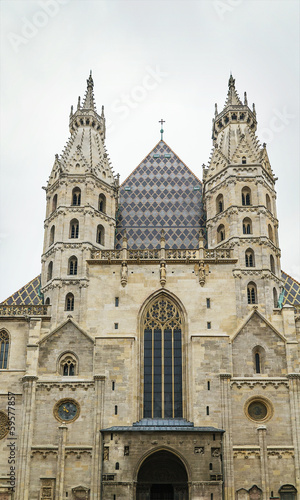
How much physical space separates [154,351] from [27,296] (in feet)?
29.0

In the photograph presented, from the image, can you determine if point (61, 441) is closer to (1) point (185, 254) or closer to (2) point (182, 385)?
(2) point (182, 385)

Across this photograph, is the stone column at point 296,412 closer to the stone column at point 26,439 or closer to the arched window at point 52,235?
the stone column at point 26,439

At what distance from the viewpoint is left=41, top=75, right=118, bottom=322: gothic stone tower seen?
111ft

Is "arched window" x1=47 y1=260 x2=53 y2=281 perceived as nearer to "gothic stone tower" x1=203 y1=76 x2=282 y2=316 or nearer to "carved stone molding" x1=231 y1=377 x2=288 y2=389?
"gothic stone tower" x1=203 y1=76 x2=282 y2=316

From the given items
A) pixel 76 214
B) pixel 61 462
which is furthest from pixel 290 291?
pixel 61 462

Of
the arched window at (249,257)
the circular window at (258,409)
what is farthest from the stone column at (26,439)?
the arched window at (249,257)

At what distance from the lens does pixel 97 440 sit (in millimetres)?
29938

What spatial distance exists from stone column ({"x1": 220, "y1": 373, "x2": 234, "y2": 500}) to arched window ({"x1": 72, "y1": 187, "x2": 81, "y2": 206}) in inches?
560

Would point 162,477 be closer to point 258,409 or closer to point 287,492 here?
point 258,409

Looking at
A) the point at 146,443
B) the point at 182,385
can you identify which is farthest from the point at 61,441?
the point at 182,385

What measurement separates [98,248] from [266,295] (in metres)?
10.5

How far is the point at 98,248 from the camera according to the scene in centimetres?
3562

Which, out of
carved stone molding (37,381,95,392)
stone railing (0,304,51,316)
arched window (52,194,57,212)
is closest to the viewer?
carved stone molding (37,381,95,392)

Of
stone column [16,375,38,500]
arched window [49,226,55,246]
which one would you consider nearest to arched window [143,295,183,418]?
stone column [16,375,38,500]
